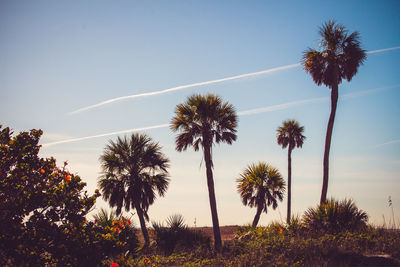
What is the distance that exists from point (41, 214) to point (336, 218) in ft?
41.2

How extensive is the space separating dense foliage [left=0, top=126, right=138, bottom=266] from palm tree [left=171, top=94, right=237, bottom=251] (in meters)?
13.7

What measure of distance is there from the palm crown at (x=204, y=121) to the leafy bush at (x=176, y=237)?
5.77 m

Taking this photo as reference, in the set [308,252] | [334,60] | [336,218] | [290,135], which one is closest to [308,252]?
[308,252]

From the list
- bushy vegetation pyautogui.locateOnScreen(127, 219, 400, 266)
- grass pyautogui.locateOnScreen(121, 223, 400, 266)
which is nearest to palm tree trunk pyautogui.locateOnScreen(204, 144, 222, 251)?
bushy vegetation pyautogui.locateOnScreen(127, 219, 400, 266)

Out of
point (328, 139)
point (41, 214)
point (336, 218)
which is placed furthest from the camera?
point (328, 139)

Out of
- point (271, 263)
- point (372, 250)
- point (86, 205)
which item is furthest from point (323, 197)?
point (86, 205)

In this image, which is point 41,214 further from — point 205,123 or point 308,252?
point 205,123

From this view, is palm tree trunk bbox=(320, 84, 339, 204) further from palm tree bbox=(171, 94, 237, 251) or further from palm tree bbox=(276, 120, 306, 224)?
palm tree bbox=(276, 120, 306, 224)

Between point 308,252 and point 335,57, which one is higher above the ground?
point 335,57

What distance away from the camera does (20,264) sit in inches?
237

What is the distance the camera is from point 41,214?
22.9ft

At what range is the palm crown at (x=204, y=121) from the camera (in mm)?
21422

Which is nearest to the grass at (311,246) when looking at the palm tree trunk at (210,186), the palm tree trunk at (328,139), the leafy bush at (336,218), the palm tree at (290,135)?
the leafy bush at (336,218)

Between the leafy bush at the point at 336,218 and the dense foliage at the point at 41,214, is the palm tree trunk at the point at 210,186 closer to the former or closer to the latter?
the leafy bush at the point at 336,218
